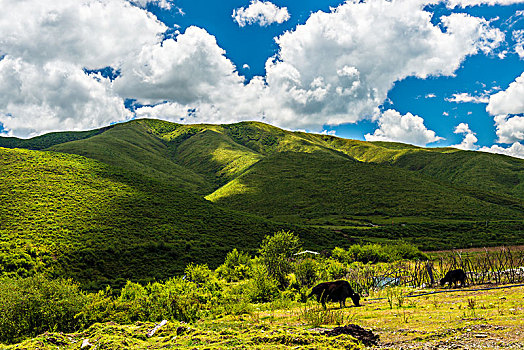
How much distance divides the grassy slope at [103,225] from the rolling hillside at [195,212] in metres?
0.19

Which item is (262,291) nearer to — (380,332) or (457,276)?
(457,276)

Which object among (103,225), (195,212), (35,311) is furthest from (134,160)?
(35,311)

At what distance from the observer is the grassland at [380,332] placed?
5758 millimetres

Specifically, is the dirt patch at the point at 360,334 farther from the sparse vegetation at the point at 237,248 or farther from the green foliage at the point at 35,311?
the green foliage at the point at 35,311

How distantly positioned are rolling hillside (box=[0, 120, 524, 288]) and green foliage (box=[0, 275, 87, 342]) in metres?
25.4

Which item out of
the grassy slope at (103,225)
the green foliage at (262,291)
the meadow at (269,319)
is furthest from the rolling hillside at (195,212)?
the meadow at (269,319)

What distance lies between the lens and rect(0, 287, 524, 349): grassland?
576cm

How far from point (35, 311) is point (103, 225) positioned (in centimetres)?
4165

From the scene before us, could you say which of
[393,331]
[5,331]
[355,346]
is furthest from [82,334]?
[393,331]

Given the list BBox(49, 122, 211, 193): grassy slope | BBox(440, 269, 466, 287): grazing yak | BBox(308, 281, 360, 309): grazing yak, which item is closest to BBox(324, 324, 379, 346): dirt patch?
BBox(308, 281, 360, 309): grazing yak

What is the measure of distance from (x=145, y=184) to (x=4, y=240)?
1487 inches

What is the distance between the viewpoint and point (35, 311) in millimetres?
11984

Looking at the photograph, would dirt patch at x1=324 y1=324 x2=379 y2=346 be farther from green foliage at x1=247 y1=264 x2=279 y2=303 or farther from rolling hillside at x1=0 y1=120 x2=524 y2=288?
rolling hillside at x1=0 y1=120 x2=524 y2=288

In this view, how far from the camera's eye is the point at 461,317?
750cm
